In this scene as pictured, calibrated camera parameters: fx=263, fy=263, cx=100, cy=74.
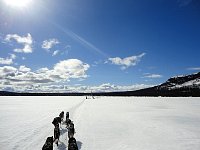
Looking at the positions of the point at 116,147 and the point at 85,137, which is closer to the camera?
the point at 116,147

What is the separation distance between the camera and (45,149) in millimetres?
8922

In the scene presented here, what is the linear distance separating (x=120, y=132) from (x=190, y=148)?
17.3 feet

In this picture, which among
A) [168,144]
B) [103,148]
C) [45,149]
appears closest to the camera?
[45,149]

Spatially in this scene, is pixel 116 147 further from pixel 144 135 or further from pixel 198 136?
pixel 198 136

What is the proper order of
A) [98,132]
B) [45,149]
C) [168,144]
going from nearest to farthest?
[45,149], [168,144], [98,132]

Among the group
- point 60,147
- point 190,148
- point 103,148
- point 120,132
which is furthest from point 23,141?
point 190,148

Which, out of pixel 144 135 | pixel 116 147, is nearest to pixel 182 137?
pixel 144 135

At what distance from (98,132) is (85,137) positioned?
2.02 metres

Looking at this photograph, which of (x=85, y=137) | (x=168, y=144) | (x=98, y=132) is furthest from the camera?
(x=98, y=132)

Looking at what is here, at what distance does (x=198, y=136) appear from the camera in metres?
14.5

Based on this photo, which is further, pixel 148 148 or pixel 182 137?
pixel 182 137

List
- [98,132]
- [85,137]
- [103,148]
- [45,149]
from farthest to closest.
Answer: [98,132]
[85,137]
[103,148]
[45,149]

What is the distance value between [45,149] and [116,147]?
12.7ft

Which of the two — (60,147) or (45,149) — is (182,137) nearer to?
(60,147)
